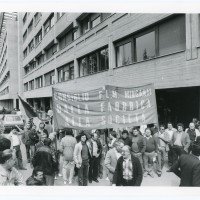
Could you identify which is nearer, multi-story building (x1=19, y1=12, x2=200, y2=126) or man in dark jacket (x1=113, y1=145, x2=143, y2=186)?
man in dark jacket (x1=113, y1=145, x2=143, y2=186)

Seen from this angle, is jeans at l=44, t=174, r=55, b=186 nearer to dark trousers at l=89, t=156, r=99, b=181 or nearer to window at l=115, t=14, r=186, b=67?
dark trousers at l=89, t=156, r=99, b=181

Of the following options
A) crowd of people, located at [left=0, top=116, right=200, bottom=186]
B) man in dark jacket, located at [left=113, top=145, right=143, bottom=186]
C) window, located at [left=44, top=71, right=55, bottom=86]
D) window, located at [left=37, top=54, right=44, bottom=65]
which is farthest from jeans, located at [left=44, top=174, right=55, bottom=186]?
window, located at [left=37, top=54, right=44, bottom=65]

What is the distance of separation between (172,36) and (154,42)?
1211 millimetres

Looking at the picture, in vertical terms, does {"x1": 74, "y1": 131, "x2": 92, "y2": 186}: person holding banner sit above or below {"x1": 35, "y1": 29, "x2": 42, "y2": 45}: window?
below

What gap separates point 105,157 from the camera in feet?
22.0

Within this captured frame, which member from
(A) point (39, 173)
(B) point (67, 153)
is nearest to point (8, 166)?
(A) point (39, 173)

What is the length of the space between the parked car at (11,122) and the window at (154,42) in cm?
815

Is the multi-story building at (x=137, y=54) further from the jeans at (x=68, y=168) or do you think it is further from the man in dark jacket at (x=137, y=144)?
the jeans at (x=68, y=168)

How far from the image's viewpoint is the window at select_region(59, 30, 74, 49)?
843 inches

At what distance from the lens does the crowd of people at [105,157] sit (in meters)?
4.74

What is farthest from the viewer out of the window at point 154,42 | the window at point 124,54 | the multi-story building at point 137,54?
the window at point 124,54

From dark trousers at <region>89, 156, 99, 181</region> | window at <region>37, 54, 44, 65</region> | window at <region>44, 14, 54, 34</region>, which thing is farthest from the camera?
window at <region>37, 54, 44, 65</region>

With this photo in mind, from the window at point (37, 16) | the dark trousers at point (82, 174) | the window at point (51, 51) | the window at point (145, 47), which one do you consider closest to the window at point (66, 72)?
the window at point (51, 51)

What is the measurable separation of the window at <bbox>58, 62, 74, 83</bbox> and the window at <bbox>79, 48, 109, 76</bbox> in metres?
1.77
